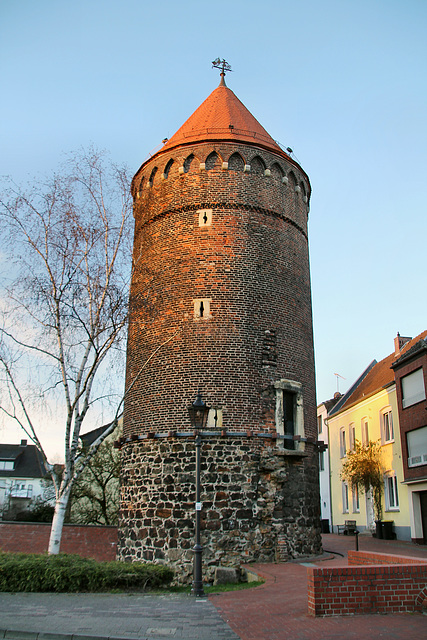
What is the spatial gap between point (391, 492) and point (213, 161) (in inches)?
696

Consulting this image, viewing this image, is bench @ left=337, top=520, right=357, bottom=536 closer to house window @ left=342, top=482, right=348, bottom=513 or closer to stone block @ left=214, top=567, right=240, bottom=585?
house window @ left=342, top=482, right=348, bottom=513

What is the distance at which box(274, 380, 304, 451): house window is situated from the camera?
1628cm

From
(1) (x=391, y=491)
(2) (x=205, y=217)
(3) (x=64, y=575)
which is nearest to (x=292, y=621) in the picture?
(3) (x=64, y=575)

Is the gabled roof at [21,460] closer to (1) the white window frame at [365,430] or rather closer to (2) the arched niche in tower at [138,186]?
(1) the white window frame at [365,430]

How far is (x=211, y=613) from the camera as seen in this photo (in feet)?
28.6

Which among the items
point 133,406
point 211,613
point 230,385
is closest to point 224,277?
point 230,385

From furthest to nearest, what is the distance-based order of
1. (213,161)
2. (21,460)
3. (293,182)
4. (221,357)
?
1. (21,460)
2. (293,182)
3. (213,161)
4. (221,357)

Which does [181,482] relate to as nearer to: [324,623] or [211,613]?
[211,613]

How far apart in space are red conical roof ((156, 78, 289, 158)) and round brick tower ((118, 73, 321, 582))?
0.27 feet

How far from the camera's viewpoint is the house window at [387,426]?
26870 mm

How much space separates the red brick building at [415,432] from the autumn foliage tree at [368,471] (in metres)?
3.20

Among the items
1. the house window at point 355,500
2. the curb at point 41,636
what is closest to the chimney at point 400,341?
the house window at point 355,500

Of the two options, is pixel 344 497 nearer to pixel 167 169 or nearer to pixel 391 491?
pixel 391 491

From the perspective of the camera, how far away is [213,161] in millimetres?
18438
